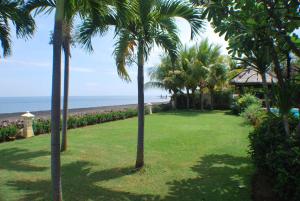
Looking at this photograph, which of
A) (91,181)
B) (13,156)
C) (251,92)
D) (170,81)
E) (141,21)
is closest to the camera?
(91,181)

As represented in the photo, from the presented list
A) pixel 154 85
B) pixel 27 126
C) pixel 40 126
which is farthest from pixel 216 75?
pixel 27 126

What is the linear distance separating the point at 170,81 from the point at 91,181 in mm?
23444

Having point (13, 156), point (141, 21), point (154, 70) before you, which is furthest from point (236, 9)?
point (154, 70)

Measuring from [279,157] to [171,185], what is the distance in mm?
2430

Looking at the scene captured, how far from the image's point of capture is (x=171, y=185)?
6598 millimetres

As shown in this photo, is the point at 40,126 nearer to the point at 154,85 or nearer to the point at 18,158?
the point at 18,158

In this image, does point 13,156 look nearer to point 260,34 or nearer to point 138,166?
point 138,166

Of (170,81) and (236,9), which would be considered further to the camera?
(170,81)

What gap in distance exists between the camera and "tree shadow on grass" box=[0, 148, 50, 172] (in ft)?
26.4

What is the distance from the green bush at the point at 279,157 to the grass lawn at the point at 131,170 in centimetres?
79

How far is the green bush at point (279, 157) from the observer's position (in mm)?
4820

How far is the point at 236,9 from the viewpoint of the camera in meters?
5.34

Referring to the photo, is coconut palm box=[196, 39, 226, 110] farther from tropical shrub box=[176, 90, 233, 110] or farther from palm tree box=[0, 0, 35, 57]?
palm tree box=[0, 0, 35, 57]

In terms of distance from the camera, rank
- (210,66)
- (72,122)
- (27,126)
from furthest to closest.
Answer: (210,66)
(72,122)
(27,126)
